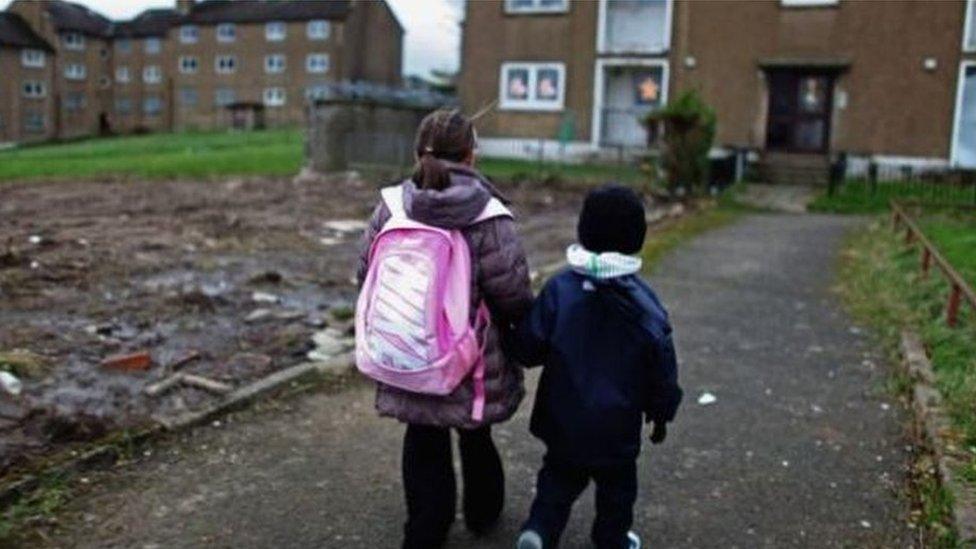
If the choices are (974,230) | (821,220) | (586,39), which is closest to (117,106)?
(586,39)

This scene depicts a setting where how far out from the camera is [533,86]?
3044 centimetres

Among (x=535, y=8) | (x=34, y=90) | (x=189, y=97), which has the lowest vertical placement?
(x=34, y=90)

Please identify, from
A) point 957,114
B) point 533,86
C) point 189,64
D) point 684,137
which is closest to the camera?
point 684,137

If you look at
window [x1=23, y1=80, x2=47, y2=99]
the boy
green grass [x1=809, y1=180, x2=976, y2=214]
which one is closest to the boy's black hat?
the boy

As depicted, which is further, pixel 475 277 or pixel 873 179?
pixel 873 179

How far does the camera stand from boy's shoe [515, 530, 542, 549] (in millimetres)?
3641

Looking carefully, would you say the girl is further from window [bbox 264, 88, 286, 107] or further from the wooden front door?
window [bbox 264, 88, 286, 107]

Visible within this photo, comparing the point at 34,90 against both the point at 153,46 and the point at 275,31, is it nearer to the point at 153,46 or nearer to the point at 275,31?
the point at 275,31

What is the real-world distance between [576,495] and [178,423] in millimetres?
2555

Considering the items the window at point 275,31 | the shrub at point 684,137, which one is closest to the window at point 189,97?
the window at point 275,31

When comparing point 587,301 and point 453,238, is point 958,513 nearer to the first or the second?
point 587,301

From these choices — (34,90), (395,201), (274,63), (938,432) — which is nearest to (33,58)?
(34,90)

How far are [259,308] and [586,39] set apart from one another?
2295 cm

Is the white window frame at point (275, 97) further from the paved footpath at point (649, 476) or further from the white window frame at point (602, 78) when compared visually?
the paved footpath at point (649, 476)
